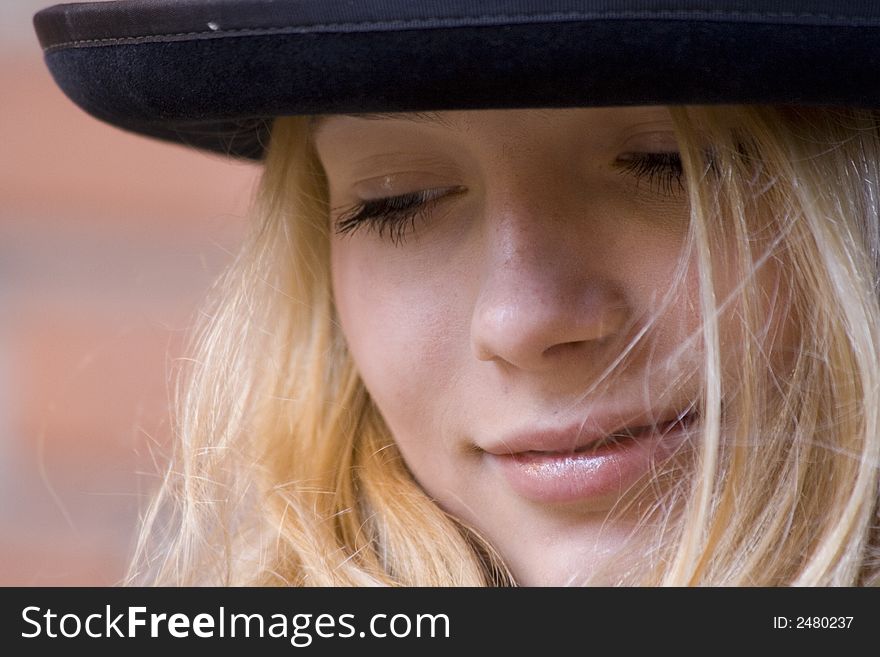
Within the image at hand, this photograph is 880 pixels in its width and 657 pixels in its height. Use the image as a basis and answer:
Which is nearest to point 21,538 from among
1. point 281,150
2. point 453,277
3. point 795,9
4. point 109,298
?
point 109,298

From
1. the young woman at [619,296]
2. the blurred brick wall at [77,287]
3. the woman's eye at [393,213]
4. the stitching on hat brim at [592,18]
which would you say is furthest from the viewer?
the blurred brick wall at [77,287]

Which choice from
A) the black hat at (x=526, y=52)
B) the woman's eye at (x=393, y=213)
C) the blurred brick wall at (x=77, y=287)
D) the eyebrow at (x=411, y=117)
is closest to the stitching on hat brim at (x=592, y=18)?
the black hat at (x=526, y=52)

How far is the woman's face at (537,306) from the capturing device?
74 centimetres

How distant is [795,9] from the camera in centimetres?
58

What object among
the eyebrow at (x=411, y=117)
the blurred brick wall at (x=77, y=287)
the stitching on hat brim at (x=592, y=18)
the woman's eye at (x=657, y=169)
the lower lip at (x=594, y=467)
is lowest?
the lower lip at (x=594, y=467)

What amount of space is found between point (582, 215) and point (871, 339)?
22cm

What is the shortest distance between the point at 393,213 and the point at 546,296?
19 cm

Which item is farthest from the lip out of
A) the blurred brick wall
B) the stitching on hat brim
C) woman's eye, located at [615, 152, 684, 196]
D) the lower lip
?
the blurred brick wall

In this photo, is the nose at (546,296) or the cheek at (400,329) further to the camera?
the cheek at (400,329)

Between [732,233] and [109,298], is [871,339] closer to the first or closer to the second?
[732,233]

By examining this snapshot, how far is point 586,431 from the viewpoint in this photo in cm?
78

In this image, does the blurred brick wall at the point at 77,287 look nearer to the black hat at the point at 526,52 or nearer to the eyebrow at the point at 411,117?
the eyebrow at the point at 411,117

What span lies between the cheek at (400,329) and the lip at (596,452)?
88 mm

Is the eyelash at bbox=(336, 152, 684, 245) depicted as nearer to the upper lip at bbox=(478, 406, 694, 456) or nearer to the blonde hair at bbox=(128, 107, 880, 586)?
the blonde hair at bbox=(128, 107, 880, 586)
